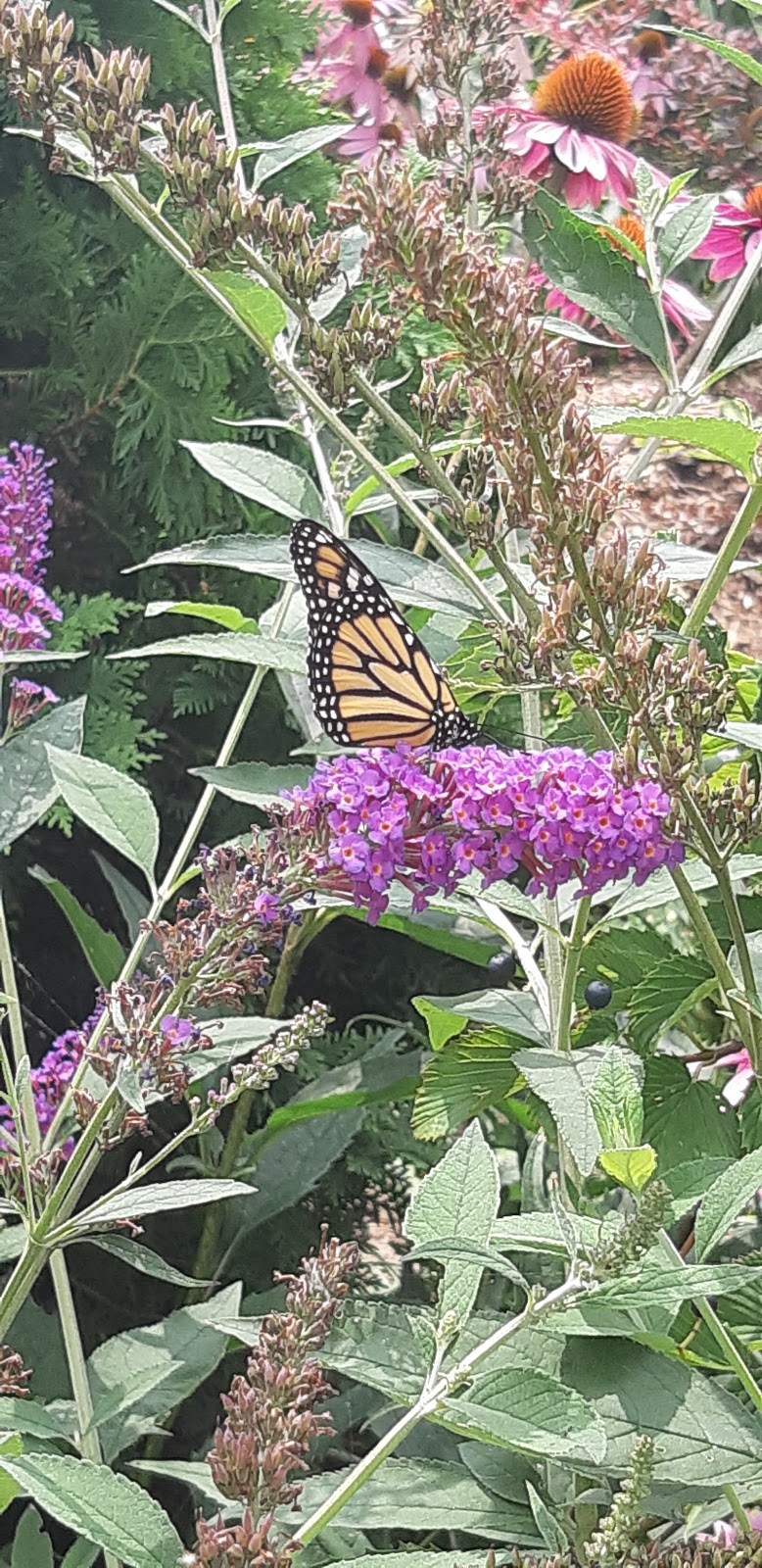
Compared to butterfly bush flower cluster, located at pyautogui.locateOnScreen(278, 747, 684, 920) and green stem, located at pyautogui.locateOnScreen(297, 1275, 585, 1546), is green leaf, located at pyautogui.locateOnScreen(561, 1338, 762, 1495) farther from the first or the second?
butterfly bush flower cluster, located at pyautogui.locateOnScreen(278, 747, 684, 920)

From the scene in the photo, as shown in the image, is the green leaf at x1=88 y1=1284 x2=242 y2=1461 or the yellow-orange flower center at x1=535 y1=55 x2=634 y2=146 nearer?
the green leaf at x1=88 y1=1284 x2=242 y2=1461

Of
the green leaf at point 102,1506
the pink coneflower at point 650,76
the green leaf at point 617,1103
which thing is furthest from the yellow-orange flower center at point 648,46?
the green leaf at point 102,1506

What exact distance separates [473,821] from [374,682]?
20cm

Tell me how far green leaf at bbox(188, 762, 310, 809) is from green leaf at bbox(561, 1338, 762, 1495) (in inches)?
14.9

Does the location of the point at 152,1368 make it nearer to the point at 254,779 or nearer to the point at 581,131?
the point at 254,779

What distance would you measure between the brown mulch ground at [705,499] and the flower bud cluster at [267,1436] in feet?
4.47

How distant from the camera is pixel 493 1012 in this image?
33.4 inches

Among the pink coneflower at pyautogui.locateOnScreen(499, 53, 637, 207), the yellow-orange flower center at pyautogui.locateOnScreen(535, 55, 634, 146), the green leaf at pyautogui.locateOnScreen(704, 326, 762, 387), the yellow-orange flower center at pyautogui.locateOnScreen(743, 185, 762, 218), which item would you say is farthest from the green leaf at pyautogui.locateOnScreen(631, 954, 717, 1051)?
the yellow-orange flower center at pyautogui.locateOnScreen(535, 55, 634, 146)

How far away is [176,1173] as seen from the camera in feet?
4.38

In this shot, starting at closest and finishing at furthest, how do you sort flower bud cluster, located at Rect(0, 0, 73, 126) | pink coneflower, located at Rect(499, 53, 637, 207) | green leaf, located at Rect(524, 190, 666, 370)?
flower bud cluster, located at Rect(0, 0, 73, 126) → green leaf, located at Rect(524, 190, 666, 370) → pink coneflower, located at Rect(499, 53, 637, 207)

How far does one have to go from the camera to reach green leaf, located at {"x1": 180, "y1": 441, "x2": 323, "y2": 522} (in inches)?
37.9

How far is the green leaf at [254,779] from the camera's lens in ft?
2.94

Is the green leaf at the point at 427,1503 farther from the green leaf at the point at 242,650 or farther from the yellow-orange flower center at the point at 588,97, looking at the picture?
the yellow-orange flower center at the point at 588,97

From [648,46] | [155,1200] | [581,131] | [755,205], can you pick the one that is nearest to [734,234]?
[755,205]
